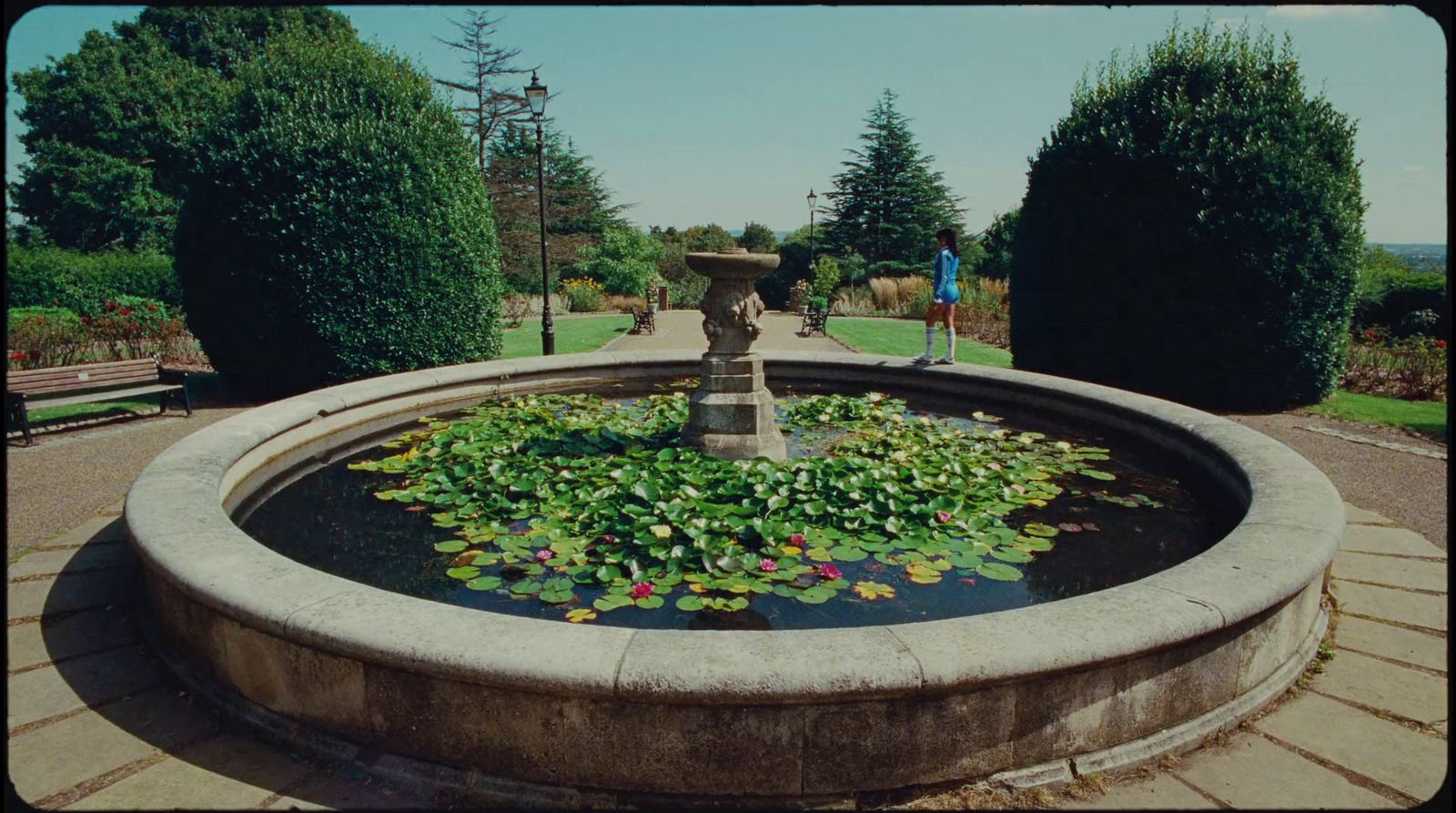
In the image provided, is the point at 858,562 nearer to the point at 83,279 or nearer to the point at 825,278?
the point at 83,279

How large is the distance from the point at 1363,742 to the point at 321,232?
11.3 meters

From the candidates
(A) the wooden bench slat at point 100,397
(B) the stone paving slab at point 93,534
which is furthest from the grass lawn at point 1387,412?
(A) the wooden bench slat at point 100,397

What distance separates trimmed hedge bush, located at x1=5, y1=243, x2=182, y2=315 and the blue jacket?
63.0ft

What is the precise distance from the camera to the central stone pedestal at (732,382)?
20.8 feet

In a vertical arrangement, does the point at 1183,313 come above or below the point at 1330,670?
above

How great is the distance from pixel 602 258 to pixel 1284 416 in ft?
99.6

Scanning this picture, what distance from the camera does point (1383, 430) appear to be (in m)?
9.09

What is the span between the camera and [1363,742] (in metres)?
3.21

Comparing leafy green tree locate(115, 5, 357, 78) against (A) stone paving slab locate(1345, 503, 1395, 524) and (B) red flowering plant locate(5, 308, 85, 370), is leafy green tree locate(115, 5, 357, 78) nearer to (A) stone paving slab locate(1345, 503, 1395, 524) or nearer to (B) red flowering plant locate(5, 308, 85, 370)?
(B) red flowering plant locate(5, 308, 85, 370)

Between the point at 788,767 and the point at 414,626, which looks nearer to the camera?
the point at 788,767

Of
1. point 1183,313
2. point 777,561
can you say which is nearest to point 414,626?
point 777,561

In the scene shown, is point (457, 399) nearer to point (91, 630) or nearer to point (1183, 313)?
point (91, 630)

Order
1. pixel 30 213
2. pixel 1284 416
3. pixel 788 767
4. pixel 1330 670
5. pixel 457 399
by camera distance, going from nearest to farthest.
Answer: pixel 788 767, pixel 1330 670, pixel 457 399, pixel 1284 416, pixel 30 213

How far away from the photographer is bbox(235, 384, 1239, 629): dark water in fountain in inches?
159
